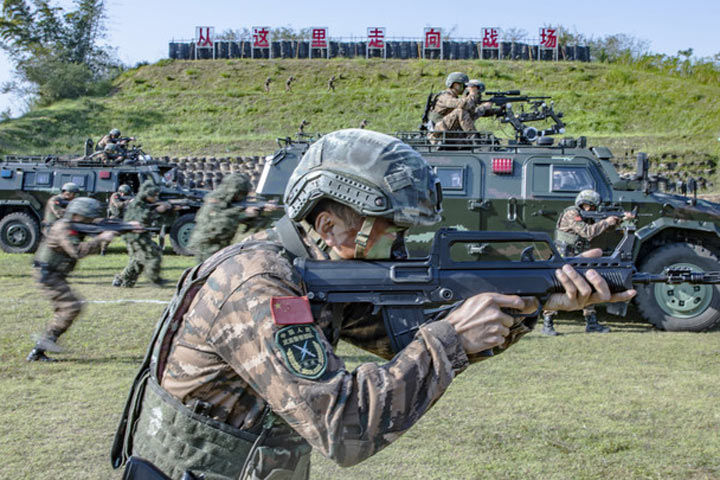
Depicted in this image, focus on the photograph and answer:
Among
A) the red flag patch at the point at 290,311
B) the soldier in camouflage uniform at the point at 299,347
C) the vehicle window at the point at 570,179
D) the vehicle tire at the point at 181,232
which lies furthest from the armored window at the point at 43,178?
the red flag patch at the point at 290,311

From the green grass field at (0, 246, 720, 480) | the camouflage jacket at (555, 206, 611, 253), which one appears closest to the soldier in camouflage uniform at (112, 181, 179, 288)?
the green grass field at (0, 246, 720, 480)

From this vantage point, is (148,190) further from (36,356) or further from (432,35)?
(432,35)

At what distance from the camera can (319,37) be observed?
1633 inches

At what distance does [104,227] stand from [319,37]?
3666 centimetres

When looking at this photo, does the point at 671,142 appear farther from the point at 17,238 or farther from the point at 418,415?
the point at 418,415

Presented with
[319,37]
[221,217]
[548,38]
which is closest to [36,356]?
[221,217]

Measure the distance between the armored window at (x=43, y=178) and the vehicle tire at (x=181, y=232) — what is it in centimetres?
292

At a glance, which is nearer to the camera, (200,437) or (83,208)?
(200,437)

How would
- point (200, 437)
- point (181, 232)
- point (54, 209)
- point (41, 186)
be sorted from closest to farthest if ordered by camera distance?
point (200, 437), point (54, 209), point (181, 232), point (41, 186)

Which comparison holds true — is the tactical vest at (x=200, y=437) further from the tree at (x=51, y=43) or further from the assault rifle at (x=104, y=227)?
the tree at (x=51, y=43)

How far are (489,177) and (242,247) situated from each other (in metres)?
7.02

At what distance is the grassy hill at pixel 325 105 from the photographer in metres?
28.5

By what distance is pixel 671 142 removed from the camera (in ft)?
85.5

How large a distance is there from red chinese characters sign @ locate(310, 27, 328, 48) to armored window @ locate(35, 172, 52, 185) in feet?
94.8
